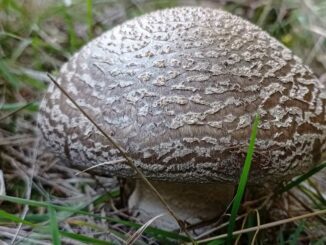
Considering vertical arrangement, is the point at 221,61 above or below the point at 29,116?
above

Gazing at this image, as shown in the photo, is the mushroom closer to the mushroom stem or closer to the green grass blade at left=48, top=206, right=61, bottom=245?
the mushroom stem

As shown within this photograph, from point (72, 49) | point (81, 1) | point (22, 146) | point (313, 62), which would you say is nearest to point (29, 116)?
point (22, 146)

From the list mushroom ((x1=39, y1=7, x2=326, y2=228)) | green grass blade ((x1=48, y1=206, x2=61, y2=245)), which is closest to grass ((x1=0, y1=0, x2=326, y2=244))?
green grass blade ((x1=48, y1=206, x2=61, y2=245))

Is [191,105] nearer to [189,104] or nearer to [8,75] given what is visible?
[189,104]

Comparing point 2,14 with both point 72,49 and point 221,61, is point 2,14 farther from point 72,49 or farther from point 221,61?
point 221,61

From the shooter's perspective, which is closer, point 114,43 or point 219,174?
point 219,174

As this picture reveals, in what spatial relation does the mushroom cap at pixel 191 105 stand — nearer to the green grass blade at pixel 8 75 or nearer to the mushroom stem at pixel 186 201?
the mushroom stem at pixel 186 201
